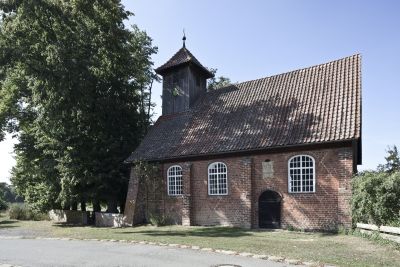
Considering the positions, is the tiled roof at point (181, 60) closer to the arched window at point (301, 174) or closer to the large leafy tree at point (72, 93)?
the large leafy tree at point (72, 93)

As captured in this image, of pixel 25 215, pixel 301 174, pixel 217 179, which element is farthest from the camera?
pixel 25 215

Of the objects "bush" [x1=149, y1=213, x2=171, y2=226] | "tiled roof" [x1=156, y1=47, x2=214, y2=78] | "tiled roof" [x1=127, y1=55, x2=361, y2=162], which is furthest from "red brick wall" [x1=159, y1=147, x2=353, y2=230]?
"tiled roof" [x1=156, y1=47, x2=214, y2=78]

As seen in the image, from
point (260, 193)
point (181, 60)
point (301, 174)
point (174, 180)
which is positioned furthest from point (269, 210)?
point (181, 60)

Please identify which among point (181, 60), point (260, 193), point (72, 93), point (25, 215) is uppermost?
point (181, 60)

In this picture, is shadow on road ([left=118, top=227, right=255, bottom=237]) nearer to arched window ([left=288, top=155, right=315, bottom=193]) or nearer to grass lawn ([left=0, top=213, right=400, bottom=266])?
grass lawn ([left=0, top=213, right=400, bottom=266])

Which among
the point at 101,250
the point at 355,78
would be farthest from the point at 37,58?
the point at 355,78

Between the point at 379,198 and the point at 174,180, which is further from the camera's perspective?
the point at 174,180

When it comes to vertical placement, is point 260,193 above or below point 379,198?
below

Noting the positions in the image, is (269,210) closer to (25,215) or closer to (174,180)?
(174,180)

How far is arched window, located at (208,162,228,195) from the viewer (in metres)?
21.0

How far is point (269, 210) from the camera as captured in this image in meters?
19.4

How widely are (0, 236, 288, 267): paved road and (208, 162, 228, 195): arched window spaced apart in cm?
794

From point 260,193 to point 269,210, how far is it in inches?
38.0

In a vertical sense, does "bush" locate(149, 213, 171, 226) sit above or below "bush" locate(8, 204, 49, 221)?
above
